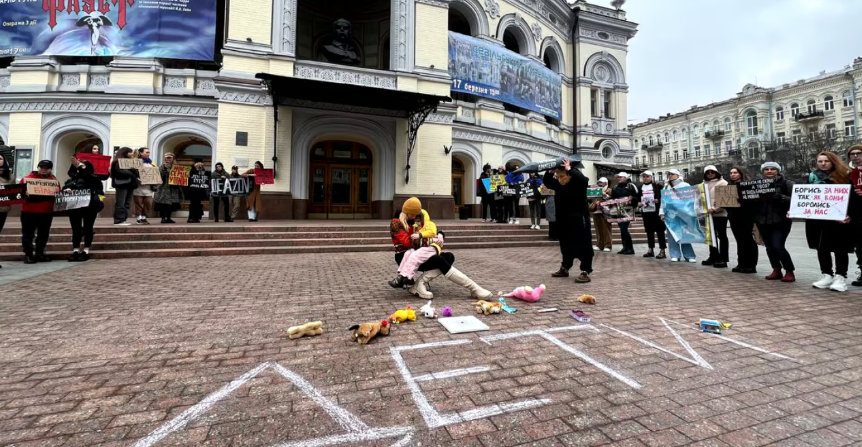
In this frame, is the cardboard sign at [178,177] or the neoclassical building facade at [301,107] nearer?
the cardboard sign at [178,177]

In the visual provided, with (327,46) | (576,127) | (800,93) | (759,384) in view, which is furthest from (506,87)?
(800,93)

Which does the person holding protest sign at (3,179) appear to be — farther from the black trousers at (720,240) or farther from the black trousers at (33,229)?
the black trousers at (720,240)

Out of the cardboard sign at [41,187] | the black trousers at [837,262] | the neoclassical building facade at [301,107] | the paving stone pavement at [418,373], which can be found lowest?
the paving stone pavement at [418,373]

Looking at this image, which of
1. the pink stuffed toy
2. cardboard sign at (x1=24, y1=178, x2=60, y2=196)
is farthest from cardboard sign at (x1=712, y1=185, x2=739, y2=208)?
cardboard sign at (x1=24, y1=178, x2=60, y2=196)

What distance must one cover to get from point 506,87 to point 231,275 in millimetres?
19004

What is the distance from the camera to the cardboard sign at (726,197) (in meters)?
6.95

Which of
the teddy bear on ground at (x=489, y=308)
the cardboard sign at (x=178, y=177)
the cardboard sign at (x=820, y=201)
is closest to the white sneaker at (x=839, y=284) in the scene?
the cardboard sign at (x=820, y=201)

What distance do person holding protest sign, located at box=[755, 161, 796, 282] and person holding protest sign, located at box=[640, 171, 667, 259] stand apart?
8.18ft

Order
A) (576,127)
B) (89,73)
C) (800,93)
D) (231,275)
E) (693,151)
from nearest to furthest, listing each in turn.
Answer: (231,275) → (89,73) → (576,127) → (800,93) → (693,151)

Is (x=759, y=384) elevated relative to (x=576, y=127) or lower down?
lower down

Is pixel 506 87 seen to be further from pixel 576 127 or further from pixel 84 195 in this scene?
pixel 84 195

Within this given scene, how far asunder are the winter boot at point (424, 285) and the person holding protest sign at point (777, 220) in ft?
19.7

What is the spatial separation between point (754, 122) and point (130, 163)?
235 feet

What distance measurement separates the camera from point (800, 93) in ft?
160
